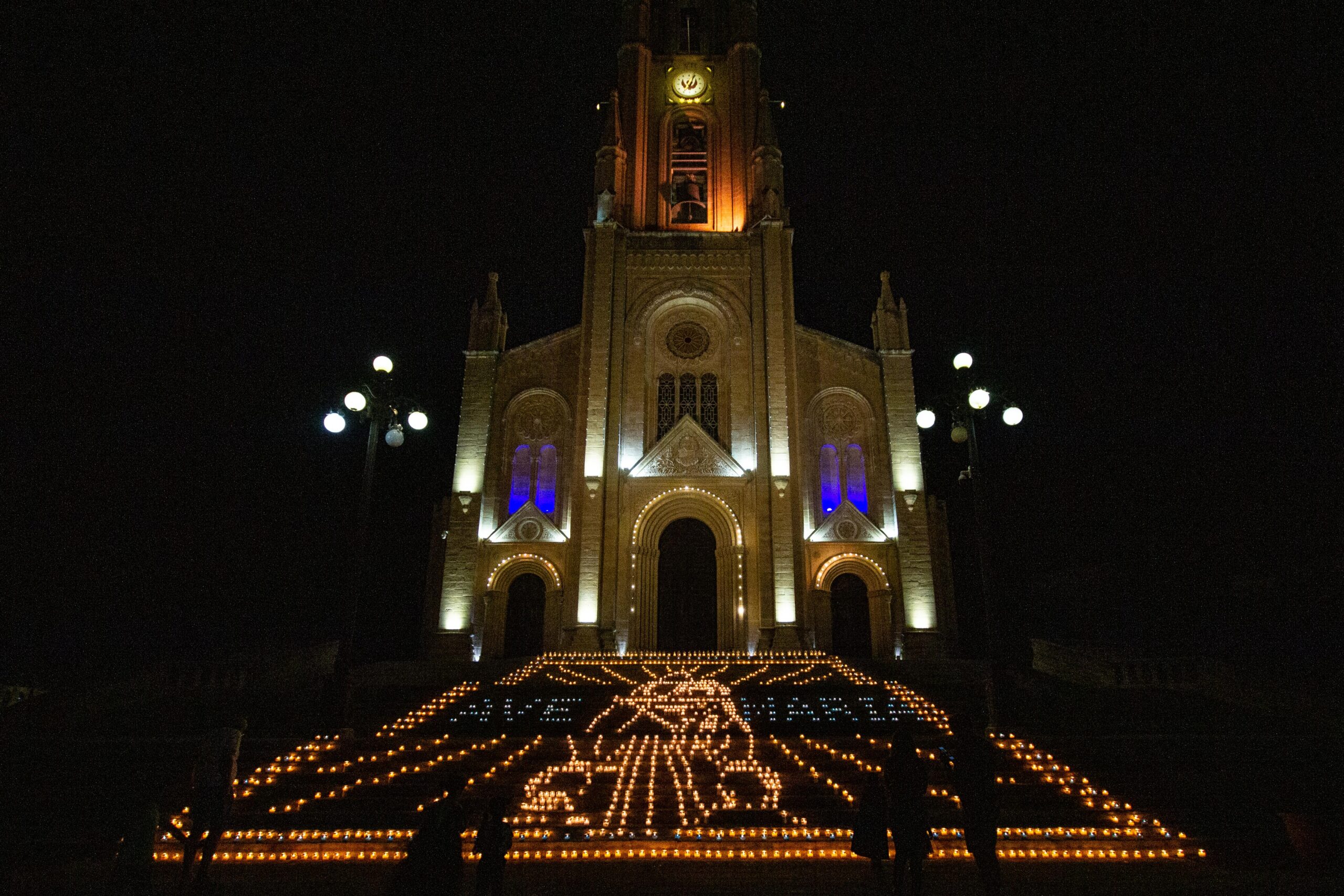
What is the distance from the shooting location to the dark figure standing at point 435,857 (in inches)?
150

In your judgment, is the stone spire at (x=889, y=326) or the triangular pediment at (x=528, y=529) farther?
the stone spire at (x=889, y=326)

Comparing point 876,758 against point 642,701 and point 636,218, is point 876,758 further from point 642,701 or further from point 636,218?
point 636,218

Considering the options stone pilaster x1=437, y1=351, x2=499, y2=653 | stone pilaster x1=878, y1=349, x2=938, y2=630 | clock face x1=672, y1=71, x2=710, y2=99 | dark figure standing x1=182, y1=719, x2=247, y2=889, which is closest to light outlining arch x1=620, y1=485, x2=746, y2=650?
stone pilaster x1=437, y1=351, x2=499, y2=653

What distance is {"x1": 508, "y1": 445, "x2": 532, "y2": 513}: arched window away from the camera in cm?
2430

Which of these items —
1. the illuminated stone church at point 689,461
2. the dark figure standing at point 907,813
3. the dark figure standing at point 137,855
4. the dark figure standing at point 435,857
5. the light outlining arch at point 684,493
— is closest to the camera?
the dark figure standing at point 435,857

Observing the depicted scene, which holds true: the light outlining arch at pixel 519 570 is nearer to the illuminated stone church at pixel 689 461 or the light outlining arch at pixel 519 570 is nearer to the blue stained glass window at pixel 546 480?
the illuminated stone church at pixel 689 461

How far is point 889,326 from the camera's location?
25.9m

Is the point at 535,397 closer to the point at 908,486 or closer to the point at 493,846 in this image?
the point at 908,486

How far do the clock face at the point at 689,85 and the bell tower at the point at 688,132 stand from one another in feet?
0.13

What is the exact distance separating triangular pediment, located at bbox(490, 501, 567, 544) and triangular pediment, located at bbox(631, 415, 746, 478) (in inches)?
124

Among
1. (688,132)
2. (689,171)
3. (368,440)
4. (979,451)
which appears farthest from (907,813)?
(688,132)

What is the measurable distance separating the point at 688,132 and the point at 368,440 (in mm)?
21926

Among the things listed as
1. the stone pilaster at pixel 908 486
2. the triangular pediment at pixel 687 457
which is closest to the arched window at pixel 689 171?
the stone pilaster at pixel 908 486

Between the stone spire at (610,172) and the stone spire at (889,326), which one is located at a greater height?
the stone spire at (610,172)
